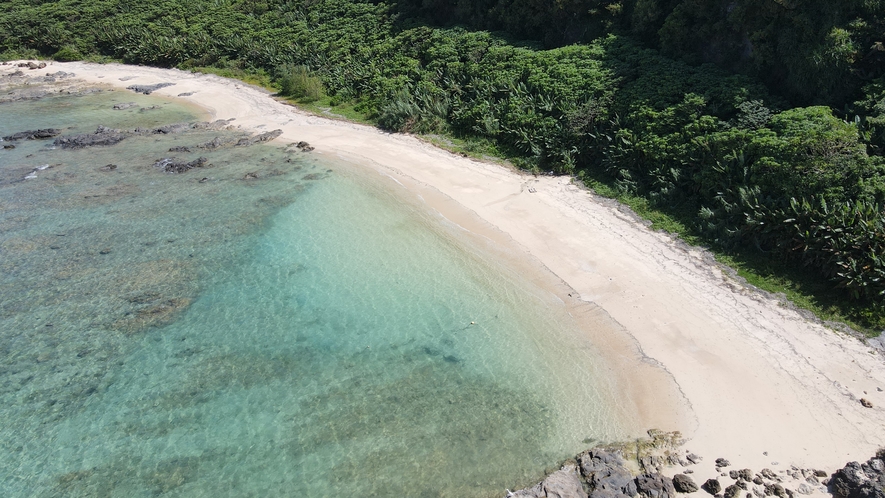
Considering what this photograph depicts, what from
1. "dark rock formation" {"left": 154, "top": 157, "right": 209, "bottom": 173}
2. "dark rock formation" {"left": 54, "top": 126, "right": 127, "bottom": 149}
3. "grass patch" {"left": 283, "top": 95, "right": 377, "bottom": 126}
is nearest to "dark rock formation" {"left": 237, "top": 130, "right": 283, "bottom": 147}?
"dark rock formation" {"left": 154, "top": 157, "right": 209, "bottom": 173}

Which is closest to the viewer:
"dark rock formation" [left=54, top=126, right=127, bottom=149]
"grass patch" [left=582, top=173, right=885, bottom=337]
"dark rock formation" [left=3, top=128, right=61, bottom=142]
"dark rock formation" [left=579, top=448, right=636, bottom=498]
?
"dark rock formation" [left=579, top=448, right=636, bottom=498]

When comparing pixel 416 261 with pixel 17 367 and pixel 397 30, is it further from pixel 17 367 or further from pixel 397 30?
pixel 397 30

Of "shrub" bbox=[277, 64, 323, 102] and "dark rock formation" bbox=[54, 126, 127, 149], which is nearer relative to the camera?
"dark rock formation" bbox=[54, 126, 127, 149]

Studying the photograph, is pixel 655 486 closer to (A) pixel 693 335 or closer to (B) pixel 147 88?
(A) pixel 693 335

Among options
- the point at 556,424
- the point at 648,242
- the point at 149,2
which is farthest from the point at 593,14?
the point at 149,2

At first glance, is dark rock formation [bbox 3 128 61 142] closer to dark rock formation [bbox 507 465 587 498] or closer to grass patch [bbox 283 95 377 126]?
grass patch [bbox 283 95 377 126]

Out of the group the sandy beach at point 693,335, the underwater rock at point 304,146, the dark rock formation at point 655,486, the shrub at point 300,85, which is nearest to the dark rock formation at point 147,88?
the shrub at point 300,85

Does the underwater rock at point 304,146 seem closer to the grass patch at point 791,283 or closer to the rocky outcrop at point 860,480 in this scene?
the grass patch at point 791,283

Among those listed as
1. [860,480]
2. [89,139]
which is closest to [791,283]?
[860,480]
